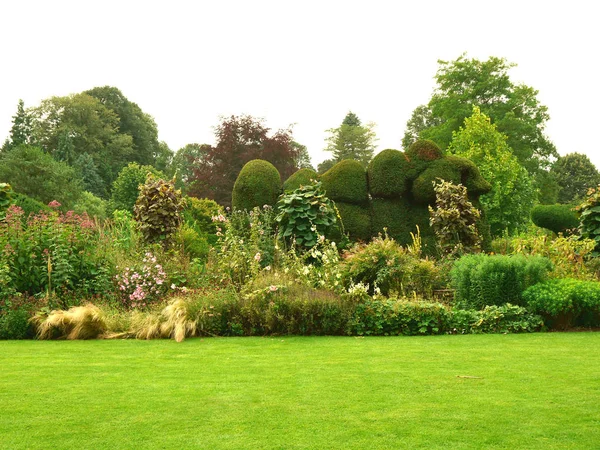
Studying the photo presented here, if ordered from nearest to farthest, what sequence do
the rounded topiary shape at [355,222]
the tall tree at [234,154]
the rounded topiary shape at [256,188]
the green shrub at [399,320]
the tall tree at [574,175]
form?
the green shrub at [399,320]
the rounded topiary shape at [355,222]
the rounded topiary shape at [256,188]
the tall tree at [234,154]
the tall tree at [574,175]

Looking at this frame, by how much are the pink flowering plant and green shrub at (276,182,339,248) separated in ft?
8.59

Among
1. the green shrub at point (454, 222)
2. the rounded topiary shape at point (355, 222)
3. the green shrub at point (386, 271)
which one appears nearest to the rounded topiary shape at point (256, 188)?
the rounded topiary shape at point (355, 222)

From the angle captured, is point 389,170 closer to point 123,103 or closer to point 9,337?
point 9,337

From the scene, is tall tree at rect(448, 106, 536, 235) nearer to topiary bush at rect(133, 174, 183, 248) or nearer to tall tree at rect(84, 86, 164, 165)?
topiary bush at rect(133, 174, 183, 248)

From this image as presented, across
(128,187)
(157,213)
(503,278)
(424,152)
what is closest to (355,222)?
(424,152)

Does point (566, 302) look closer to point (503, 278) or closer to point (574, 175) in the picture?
point (503, 278)

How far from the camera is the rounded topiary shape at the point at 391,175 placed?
1362 cm

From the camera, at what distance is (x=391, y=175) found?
1364 centimetres

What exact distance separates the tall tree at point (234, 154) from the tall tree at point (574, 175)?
27.2 m

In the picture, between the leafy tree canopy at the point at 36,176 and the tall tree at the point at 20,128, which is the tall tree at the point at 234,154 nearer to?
the leafy tree canopy at the point at 36,176

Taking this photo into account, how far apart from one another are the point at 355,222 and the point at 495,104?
21.2 m

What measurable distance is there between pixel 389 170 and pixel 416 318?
21.3 feet

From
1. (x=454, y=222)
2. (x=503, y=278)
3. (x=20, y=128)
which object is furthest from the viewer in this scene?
(x=20, y=128)

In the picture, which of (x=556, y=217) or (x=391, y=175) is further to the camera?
(x=556, y=217)
